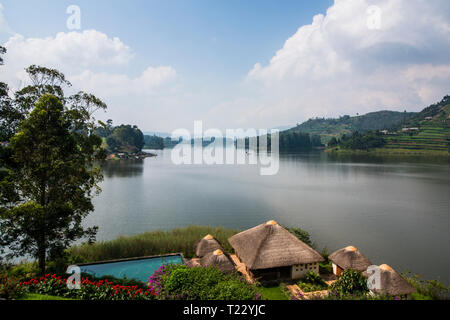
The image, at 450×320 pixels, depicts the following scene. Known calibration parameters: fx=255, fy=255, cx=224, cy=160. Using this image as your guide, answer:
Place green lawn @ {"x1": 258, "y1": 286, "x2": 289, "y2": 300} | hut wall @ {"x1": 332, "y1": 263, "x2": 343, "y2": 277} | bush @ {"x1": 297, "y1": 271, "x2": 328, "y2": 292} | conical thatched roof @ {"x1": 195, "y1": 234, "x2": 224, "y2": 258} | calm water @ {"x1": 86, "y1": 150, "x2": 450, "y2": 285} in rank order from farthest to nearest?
calm water @ {"x1": 86, "y1": 150, "x2": 450, "y2": 285}
conical thatched roof @ {"x1": 195, "y1": 234, "x2": 224, "y2": 258}
hut wall @ {"x1": 332, "y1": 263, "x2": 343, "y2": 277}
bush @ {"x1": 297, "y1": 271, "x2": 328, "y2": 292}
green lawn @ {"x1": 258, "y1": 286, "x2": 289, "y2": 300}

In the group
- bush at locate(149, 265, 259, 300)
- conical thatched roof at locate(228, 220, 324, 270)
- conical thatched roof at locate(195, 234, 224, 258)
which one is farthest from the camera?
conical thatched roof at locate(195, 234, 224, 258)

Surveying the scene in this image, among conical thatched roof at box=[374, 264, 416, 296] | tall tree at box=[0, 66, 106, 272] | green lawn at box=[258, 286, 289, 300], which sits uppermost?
tall tree at box=[0, 66, 106, 272]

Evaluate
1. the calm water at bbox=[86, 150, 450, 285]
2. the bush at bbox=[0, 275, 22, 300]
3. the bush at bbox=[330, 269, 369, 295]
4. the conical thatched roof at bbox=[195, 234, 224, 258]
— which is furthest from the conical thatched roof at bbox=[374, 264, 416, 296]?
the bush at bbox=[0, 275, 22, 300]

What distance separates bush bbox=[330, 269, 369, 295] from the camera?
372 inches

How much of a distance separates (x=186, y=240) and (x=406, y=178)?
131ft

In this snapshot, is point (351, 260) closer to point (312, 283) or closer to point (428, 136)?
point (312, 283)

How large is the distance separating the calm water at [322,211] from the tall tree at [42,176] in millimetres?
7458

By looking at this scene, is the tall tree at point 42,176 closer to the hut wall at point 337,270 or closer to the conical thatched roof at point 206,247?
the conical thatched roof at point 206,247

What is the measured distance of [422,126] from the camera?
11119 centimetres

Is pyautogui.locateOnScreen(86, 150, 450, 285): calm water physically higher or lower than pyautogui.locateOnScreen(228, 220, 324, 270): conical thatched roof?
lower

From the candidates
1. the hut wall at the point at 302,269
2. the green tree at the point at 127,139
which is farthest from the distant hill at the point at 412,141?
the hut wall at the point at 302,269

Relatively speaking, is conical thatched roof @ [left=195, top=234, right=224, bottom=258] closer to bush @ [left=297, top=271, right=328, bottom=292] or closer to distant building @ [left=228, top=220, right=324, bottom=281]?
A: distant building @ [left=228, top=220, right=324, bottom=281]

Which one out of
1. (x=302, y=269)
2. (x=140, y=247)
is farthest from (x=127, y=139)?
(x=302, y=269)
